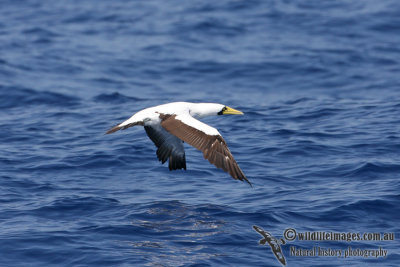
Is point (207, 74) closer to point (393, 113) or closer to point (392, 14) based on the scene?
point (393, 113)

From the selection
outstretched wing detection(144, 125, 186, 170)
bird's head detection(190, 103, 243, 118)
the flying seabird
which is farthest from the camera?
outstretched wing detection(144, 125, 186, 170)

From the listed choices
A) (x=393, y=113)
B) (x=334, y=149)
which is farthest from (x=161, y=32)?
(x=334, y=149)

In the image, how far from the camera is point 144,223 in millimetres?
10375

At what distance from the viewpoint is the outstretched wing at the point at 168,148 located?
42.9ft

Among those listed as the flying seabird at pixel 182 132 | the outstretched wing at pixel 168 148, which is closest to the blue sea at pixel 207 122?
the outstretched wing at pixel 168 148

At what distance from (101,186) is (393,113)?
8269mm

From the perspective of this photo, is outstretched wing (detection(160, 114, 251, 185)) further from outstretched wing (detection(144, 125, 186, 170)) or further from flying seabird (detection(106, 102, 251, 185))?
outstretched wing (detection(144, 125, 186, 170))

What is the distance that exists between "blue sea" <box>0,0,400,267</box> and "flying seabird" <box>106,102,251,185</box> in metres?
0.49

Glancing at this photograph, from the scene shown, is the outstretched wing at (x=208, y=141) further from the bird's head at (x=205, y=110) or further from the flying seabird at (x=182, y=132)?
the bird's head at (x=205, y=110)

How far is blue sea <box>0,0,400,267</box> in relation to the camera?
9.73 metres

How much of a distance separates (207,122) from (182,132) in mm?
5412

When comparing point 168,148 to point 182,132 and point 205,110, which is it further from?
point 182,132

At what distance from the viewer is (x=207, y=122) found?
1691cm

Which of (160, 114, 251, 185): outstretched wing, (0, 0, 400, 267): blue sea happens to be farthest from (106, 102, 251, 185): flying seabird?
(0, 0, 400, 267): blue sea
